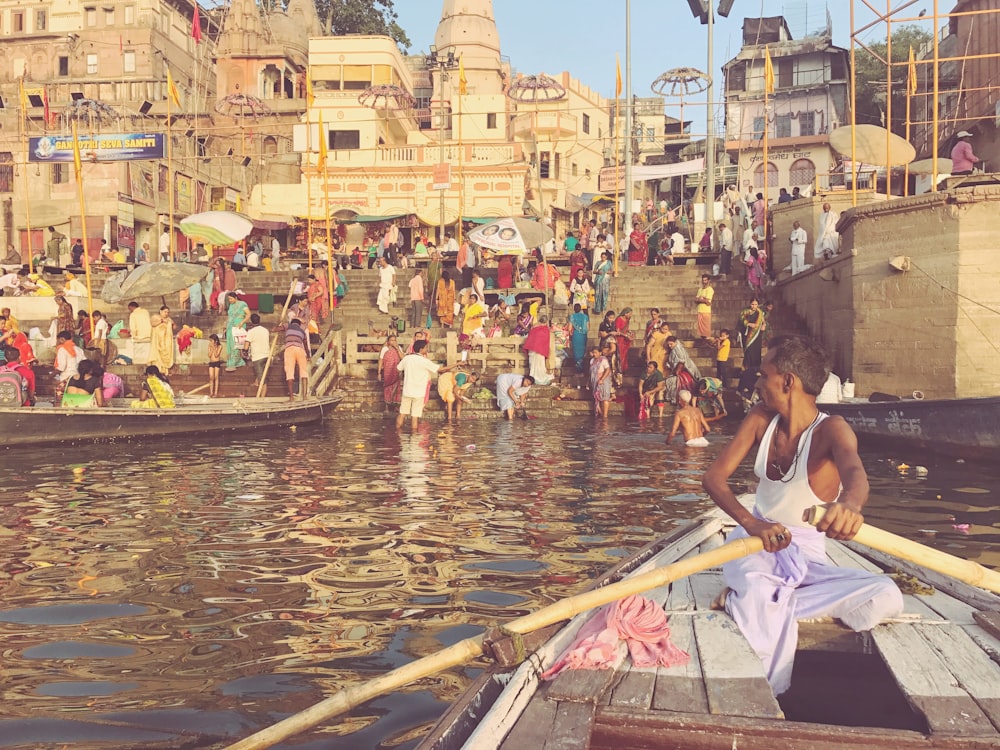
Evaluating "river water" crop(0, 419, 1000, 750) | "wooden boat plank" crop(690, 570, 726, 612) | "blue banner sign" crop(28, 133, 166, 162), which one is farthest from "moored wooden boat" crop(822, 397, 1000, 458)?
"blue banner sign" crop(28, 133, 166, 162)

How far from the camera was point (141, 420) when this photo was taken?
42.5 ft

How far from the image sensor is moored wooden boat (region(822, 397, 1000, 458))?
35.6 feet

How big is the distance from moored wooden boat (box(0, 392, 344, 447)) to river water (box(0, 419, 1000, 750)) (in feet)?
1.09

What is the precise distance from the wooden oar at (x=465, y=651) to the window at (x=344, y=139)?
131 ft

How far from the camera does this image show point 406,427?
15.5m

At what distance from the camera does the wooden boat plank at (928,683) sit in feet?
8.48

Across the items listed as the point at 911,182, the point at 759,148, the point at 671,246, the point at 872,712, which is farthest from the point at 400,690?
the point at 759,148

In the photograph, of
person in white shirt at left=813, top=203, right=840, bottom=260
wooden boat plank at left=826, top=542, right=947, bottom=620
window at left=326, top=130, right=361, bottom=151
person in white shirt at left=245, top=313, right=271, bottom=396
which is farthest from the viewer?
window at left=326, top=130, right=361, bottom=151

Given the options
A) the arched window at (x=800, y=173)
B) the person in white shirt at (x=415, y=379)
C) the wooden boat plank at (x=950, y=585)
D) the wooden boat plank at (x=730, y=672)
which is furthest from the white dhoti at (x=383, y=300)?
the arched window at (x=800, y=173)

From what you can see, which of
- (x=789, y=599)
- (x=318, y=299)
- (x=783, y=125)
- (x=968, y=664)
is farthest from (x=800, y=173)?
(x=968, y=664)

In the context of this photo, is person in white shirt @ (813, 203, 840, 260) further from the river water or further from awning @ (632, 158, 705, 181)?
awning @ (632, 158, 705, 181)

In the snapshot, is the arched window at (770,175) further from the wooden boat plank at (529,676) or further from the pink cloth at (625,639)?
the pink cloth at (625,639)

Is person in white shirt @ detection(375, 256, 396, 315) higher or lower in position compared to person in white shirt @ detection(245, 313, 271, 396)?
higher

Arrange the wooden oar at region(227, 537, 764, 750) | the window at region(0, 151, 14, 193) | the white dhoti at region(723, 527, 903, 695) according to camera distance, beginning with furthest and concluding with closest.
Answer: the window at region(0, 151, 14, 193) < the white dhoti at region(723, 527, 903, 695) < the wooden oar at region(227, 537, 764, 750)
